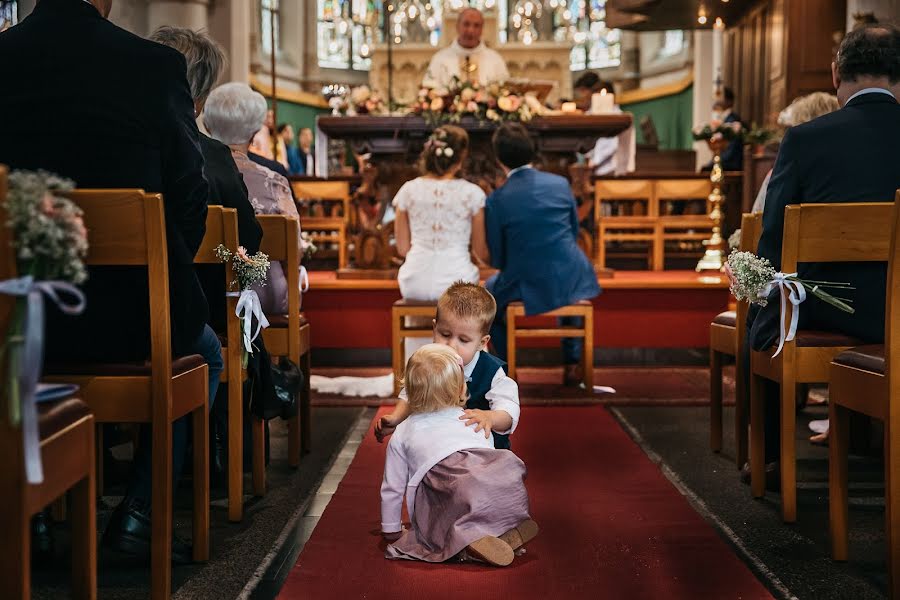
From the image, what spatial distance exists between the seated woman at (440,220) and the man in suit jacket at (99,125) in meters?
2.73

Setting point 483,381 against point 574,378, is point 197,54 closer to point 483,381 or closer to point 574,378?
point 483,381

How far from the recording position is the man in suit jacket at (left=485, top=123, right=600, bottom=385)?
5.11m

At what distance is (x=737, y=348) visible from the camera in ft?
11.8

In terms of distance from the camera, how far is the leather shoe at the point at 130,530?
100.0 inches

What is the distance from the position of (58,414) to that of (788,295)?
196cm

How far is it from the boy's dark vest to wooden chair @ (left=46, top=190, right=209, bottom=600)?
824 millimetres

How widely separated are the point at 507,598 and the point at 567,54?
15500 millimetres

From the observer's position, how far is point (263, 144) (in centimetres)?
913

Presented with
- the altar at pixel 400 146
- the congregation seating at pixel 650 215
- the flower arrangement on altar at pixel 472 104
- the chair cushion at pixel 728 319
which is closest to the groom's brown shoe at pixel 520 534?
the chair cushion at pixel 728 319

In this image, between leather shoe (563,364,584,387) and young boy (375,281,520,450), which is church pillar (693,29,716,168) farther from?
young boy (375,281,520,450)

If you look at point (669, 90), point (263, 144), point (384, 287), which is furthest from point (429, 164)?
point (669, 90)

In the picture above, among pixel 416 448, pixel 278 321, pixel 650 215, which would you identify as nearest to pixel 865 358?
pixel 416 448

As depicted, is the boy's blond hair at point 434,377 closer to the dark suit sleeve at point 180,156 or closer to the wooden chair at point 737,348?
the dark suit sleeve at point 180,156

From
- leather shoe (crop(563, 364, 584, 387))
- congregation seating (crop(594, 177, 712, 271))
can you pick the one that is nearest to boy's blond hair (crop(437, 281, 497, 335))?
leather shoe (crop(563, 364, 584, 387))
